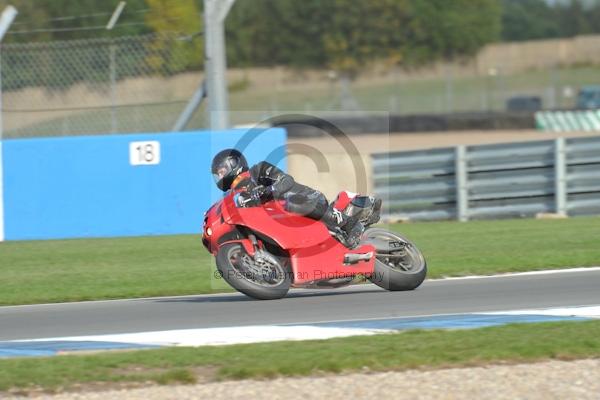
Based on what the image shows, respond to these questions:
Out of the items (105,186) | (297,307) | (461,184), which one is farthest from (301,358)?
(461,184)

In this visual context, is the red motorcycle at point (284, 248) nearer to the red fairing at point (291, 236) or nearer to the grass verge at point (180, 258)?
the red fairing at point (291, 236)

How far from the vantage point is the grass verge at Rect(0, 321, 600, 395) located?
610cm

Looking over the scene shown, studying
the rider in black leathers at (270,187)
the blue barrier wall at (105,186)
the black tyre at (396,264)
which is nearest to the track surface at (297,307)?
the black tyre at (396,264)

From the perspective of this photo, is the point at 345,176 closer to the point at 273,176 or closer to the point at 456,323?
the point at 273,176

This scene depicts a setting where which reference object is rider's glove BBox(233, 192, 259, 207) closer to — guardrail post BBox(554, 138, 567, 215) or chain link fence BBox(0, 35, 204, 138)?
chain link fence BBox(0, 35, 204, 138)

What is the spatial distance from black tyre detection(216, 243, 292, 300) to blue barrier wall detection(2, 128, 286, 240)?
5.51 meters

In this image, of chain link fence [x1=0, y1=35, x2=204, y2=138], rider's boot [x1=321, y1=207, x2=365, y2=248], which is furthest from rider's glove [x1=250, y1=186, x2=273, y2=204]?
chain link fence [x1=0, y1=35, x2=204, y2=138]

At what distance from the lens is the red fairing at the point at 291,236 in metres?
8.62

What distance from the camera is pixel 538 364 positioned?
625 cm

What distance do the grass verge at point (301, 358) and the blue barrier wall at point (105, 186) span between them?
24.9 ft

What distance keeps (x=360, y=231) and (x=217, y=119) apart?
6.09 m

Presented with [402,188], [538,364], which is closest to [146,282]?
[538,364]

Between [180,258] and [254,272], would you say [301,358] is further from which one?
[180,258]

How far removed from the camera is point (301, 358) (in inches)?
252
